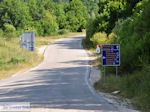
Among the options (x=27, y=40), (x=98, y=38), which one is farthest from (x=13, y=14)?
(x=27, y=40)

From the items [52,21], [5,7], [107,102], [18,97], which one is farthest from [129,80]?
[52,21]

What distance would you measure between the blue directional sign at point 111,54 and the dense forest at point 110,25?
0.85 m

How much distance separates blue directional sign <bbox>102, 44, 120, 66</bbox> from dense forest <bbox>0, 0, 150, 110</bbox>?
85 centimetres

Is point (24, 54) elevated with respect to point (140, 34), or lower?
lower

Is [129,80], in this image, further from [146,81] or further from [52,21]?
[52,21]

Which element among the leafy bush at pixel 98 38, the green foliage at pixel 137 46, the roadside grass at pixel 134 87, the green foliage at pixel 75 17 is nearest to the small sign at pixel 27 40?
the leafy bush at pixel 98 38

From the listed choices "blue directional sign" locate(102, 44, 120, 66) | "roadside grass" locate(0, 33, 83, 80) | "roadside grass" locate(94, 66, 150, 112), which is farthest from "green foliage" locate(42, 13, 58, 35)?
"roadside grass" locate(94, 66, 150, 112)

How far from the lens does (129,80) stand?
21.3 m

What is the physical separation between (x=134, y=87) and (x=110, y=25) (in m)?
40.2

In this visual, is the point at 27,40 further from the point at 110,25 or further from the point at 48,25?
the point at 48,25

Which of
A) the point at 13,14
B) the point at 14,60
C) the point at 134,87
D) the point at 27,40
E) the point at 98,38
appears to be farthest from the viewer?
the point at 13,14

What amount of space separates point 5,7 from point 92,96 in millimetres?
85705

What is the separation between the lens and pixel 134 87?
19.9 m

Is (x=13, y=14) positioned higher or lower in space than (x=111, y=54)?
higher
